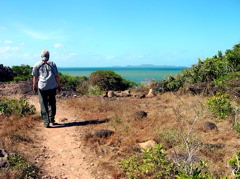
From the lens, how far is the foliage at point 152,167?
362 cm

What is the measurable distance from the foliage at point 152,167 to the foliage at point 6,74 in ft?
51.7

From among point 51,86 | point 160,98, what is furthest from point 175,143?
point 160,98

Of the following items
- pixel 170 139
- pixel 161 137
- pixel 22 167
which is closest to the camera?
pixel 22 167

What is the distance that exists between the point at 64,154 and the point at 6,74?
1474 cm

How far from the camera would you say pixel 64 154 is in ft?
16.4

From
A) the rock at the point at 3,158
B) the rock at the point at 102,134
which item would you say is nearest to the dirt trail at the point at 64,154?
the rock at the point at 102,134

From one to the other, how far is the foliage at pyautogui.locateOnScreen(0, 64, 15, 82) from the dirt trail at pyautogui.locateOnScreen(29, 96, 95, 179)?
12.3m

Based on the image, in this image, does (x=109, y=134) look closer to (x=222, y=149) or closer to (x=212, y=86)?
(x=222, y=149)

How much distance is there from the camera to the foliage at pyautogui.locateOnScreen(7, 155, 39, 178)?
12.7 feet

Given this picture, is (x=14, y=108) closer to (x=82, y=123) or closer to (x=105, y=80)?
(x=82, y=123)

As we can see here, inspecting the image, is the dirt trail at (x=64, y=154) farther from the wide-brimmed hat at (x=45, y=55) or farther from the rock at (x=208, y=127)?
the rock at (x=208, y=127)

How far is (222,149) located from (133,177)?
2.21 metres

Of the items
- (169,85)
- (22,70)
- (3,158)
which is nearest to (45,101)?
(3,158)

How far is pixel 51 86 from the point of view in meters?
6.56
